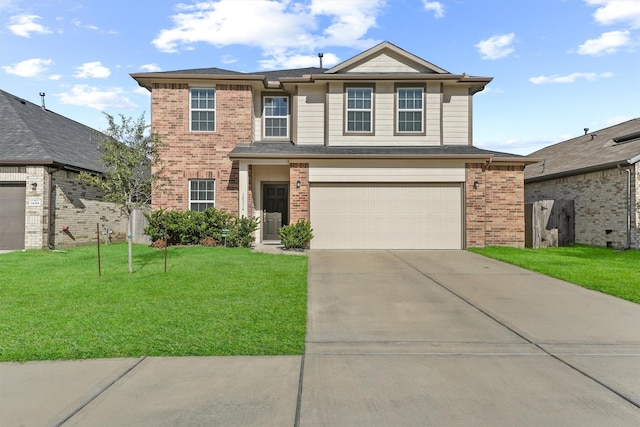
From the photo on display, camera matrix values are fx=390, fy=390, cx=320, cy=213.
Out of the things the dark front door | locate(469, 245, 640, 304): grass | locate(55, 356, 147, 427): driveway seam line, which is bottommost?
locate(55, 356, 147, 427): driveway seam line

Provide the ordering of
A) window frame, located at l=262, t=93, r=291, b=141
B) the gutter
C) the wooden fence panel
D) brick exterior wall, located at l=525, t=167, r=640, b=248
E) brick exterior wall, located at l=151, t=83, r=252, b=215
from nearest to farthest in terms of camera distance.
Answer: brick exterior wall, located at l=525, t=167, r=640, b=248
the gutter
brick exterior wall, located at l=151, t=83, r=252, b=215
the wooden fence panel
window frame, located at l=262, t=93, r=291, b=141

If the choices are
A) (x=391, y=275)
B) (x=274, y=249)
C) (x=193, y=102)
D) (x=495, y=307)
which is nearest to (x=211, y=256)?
(x=274, y=249)

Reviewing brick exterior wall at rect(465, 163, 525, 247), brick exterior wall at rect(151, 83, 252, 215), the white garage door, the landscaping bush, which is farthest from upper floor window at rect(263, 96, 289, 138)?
brick exterior wall at rect(465, 163, 525, 247)

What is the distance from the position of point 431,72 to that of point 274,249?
8.98 meters

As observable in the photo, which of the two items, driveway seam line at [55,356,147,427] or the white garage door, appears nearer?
driveway seam line at [55,356,147,427]

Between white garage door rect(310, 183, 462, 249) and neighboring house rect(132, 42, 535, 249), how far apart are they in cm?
4

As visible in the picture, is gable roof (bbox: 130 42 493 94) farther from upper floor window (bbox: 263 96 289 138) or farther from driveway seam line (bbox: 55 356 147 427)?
driveway seam line (bbox: 55 356 147 427)

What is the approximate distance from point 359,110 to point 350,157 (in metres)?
2.43

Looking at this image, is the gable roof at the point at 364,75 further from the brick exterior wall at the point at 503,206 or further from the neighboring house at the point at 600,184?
the neighboring house at the point at 600,184

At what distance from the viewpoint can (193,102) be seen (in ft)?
49.4

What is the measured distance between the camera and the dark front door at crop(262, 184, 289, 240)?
1553cm

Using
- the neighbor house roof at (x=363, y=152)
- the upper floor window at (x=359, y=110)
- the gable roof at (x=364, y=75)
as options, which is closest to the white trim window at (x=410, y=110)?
the gable roof at (x=364, y=75)

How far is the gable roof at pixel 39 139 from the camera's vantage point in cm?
1370

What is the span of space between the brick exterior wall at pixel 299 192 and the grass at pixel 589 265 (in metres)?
6.05
